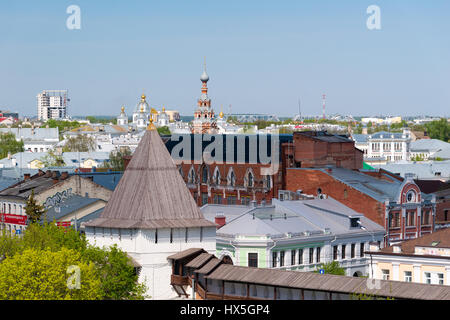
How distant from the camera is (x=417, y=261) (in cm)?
5269

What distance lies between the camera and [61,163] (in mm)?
135375

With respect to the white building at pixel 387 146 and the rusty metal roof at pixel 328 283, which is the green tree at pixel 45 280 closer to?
→ the rusty metal roof at pixel 328 283

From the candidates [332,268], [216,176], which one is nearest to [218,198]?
[216,176]

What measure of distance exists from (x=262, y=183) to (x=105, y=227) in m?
30.2

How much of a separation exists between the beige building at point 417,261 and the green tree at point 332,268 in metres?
1.97

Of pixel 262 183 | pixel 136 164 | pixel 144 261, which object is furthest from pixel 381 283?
pixel 262 183

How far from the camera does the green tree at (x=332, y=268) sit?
186 feet

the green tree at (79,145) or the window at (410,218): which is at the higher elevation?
the window at (410,218)

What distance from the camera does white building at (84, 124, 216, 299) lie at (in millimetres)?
46281

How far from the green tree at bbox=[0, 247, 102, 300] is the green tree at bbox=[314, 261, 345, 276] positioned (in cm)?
1645

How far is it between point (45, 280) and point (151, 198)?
7.17 meters

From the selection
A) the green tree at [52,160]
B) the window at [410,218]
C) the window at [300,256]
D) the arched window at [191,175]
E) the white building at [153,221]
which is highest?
the white building at [153,221]

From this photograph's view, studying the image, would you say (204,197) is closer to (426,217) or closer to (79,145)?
(426,217)

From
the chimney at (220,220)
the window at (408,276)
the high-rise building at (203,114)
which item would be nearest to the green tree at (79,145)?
the high-rise building at (203,114)
